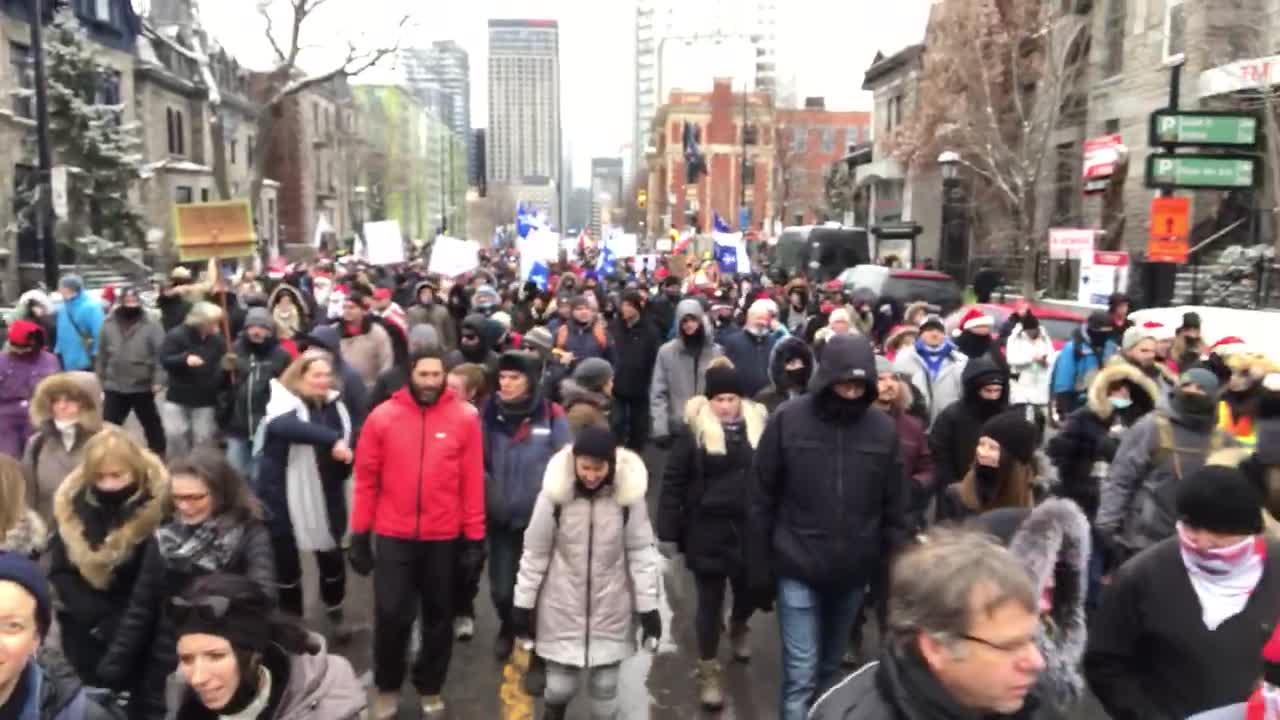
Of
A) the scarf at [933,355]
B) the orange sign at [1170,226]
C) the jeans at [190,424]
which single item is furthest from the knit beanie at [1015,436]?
the orange sign at [1170,226]

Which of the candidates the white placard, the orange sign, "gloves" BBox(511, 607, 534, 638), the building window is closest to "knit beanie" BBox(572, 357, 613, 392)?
"gloves" BBox(511, 607, 534, 638)

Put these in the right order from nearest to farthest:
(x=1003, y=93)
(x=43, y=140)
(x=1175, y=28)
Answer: (x=43, y=140)
(x=1175, y=28)
(x=1003, y=93)

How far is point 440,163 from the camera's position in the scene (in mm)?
127812

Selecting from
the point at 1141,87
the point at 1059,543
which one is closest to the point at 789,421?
the point at 1059,543

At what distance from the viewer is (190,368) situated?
8320mm

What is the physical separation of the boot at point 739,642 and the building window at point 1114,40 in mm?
24987

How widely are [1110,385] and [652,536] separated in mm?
2976

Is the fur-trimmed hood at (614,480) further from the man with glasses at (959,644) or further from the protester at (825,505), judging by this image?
the man with glasses at (959,644)

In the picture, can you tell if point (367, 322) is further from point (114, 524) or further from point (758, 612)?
point (114, 524)

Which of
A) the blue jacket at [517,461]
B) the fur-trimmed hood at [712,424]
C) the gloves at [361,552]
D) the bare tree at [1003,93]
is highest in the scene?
the bare tree at [1003,93]

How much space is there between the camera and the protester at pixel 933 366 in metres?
7.77

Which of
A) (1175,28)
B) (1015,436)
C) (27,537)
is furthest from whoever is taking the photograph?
(1175,28)

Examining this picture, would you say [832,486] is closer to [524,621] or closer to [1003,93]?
[524,621]

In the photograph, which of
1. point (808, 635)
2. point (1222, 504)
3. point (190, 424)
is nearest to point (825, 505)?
point (808, 635)
